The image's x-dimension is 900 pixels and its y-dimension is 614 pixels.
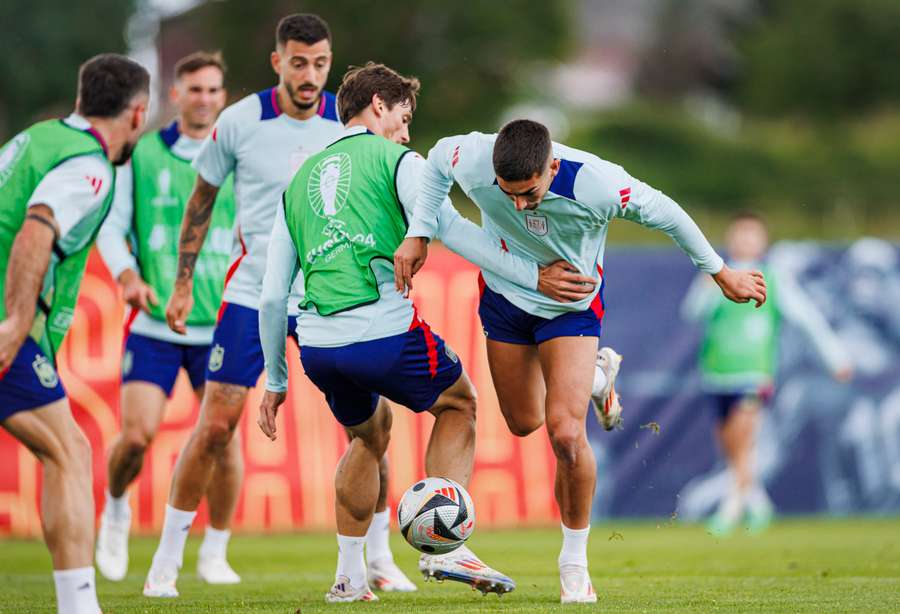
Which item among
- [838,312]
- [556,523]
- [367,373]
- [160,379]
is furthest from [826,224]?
[367,373]

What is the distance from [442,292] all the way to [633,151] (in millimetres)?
20959

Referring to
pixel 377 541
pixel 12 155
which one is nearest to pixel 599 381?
pixel 377 541

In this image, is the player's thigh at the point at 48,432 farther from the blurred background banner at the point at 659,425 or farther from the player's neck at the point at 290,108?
the blurred background banner at the point at 659,425

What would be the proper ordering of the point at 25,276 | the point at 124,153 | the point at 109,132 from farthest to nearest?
1. the point at 124,153
2. the point at 109,132
3. the point at 25,276

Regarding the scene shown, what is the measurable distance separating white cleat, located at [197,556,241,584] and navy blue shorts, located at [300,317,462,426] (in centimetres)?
217

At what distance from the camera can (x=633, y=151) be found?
112ft

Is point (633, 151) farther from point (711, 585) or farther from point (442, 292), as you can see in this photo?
point (711, 585)

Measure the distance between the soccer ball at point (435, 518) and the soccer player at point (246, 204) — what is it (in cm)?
140

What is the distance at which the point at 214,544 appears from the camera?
8922 millimetres

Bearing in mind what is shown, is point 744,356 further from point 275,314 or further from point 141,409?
point 275,314

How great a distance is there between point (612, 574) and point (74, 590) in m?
3.89

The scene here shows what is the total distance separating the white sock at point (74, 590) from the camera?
5.96m

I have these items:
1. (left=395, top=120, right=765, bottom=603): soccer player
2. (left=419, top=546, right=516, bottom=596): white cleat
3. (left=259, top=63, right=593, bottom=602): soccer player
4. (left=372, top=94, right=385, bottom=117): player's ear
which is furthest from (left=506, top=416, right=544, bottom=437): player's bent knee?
(left=372, top=94, right=385, bottom=117): player's ear

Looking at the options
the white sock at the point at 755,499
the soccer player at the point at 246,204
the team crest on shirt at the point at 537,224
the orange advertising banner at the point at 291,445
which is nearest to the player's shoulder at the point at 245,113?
the soccer player at the point at 246,204
